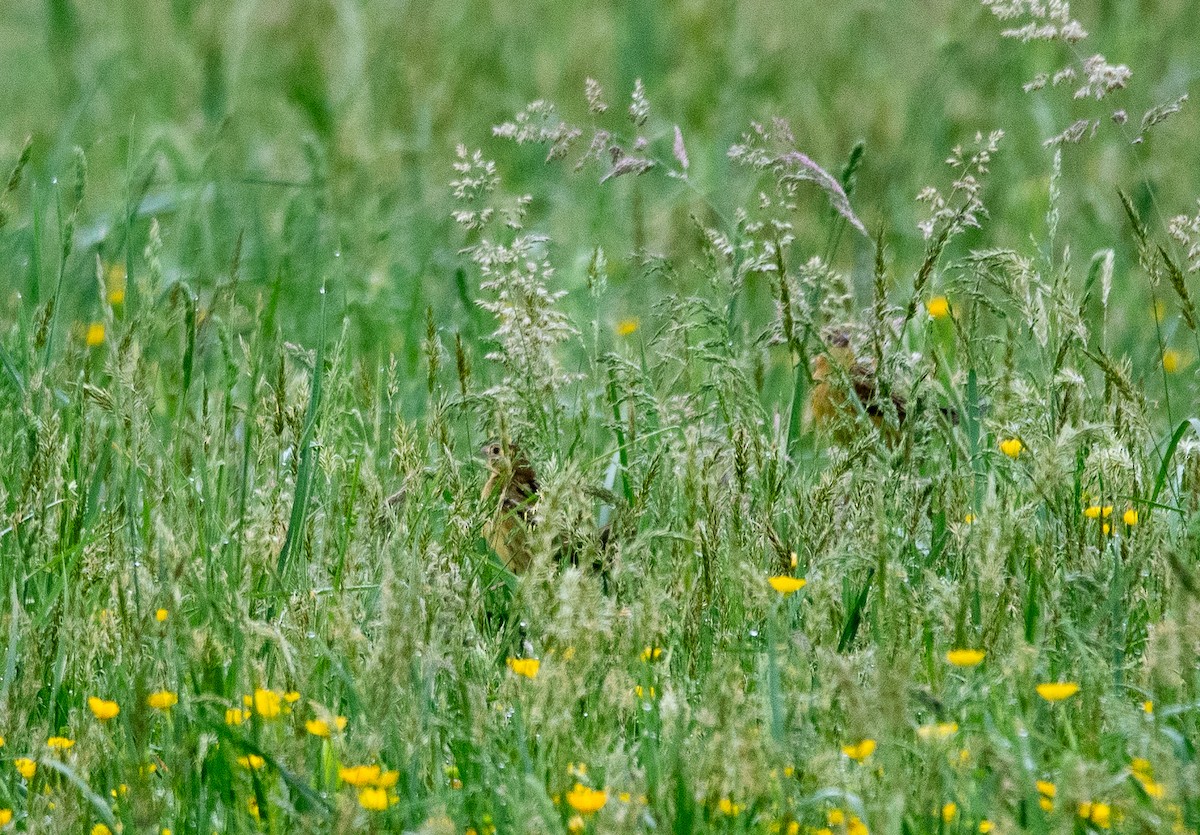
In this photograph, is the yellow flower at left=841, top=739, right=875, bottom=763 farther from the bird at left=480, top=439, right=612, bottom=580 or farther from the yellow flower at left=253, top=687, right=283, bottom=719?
the bird at left=480, top=439, right=612, bottom=580

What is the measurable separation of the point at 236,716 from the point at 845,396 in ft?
5.04

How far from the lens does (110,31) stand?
8.38m

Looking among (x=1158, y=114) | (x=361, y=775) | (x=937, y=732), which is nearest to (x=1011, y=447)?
(x=1158, y=114)

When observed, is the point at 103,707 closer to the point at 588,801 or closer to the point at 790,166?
the point at 588,801

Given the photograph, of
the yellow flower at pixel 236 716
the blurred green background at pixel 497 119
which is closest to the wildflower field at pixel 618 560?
the yellow flower at pixel 236 716

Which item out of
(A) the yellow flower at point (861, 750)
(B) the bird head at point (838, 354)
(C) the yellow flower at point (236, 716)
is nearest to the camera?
(A) the yellow flower at point (861, 750)

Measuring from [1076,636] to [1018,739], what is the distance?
0.47 ft

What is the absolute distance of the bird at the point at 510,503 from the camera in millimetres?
2916

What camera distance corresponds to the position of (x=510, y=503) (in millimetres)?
3236

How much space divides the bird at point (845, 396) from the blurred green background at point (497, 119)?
1.09 m

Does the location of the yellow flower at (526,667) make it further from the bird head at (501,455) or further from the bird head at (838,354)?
the bird head at (838,354)

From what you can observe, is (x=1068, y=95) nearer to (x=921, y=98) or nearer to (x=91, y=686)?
(x=921, y=98)

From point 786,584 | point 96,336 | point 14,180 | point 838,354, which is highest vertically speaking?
point 14,180

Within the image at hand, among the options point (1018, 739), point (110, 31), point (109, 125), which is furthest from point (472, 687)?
point (110, 31)
